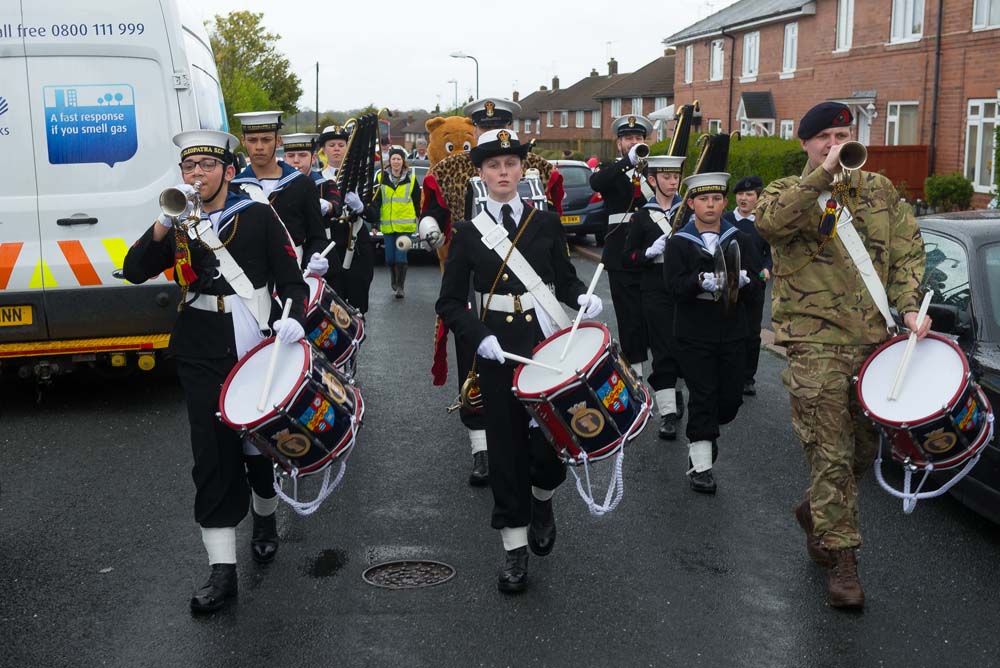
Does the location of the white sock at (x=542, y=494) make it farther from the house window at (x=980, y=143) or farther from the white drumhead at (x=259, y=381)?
the house window at (x=980, y=143)

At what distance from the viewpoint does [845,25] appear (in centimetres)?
3325

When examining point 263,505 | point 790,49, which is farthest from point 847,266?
point 790,49

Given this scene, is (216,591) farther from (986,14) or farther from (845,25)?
(845,25)

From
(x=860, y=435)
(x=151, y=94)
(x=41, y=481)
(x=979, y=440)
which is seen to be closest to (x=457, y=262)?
(x=860, y=435)

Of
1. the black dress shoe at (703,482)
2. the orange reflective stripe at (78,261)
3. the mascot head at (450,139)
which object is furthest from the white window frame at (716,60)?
the black dress shoe at (703,482)

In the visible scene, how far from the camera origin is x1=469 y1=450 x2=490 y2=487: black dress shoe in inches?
269

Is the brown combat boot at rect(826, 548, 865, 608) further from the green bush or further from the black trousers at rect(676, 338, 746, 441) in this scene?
the green bush

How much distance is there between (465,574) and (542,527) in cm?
41

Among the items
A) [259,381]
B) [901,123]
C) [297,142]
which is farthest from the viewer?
[901,123]

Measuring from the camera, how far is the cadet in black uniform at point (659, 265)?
7.71 m

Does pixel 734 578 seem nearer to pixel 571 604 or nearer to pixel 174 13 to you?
pixel 571 604

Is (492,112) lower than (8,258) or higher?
higher

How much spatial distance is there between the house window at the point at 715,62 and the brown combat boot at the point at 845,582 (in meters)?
42.6

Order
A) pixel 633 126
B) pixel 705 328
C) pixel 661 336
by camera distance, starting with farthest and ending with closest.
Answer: pixel 633 126, pixel 661 336, pixel 705 328
